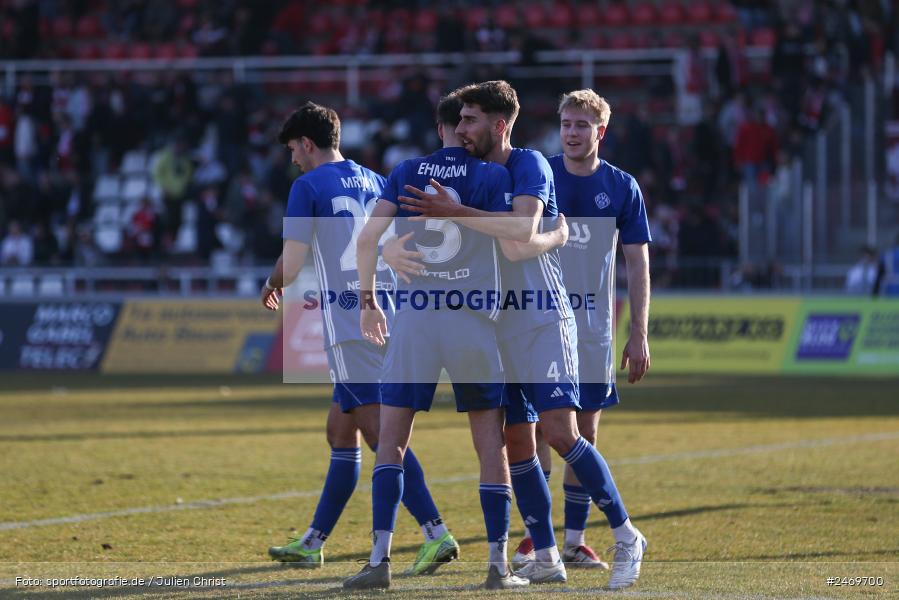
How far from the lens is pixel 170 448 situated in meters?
12.8

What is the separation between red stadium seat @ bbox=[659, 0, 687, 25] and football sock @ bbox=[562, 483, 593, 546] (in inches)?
959

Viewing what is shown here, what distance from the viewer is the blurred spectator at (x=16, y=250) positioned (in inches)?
1040

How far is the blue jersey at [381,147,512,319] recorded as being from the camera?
20.7ft

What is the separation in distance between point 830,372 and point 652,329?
9.20 ft

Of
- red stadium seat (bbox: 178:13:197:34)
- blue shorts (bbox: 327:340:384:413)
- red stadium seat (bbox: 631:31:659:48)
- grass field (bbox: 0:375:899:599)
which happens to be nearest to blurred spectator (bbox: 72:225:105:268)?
red stadium seat (bbox: 178:13:197:34)

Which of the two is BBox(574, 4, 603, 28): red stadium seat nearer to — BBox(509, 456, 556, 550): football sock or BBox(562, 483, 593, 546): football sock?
BBox(562, 483, 593, 546): football sock

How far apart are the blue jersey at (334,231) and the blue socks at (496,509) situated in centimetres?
128

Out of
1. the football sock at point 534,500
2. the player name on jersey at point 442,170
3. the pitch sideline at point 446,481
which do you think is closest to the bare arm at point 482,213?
the player name on jersey at point 442,170

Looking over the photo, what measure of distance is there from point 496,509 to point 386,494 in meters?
0.50

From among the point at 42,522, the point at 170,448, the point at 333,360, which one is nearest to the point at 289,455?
the point at 170,448

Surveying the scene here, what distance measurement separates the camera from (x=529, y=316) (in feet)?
21.1

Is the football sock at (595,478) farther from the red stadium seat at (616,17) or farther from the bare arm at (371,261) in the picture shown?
the red stadium seat at (616,17)

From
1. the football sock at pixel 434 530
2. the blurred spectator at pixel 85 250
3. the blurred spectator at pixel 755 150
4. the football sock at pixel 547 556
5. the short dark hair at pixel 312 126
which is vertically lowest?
the football sock at pixel 434 530

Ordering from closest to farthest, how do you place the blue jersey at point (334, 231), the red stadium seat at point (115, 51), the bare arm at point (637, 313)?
the bare arm at point (637, 313) < the blue jersey at point (334, 231) < the red stadium seat at point (115, 51)
